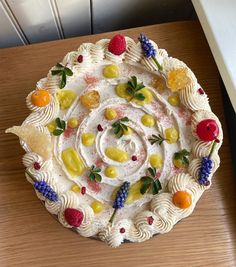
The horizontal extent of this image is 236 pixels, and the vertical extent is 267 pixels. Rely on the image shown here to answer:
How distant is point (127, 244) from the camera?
1.05m

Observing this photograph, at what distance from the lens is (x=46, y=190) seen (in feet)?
3.15

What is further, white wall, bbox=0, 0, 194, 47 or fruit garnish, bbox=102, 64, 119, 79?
white wall, bbox=0, 0, 194, 47

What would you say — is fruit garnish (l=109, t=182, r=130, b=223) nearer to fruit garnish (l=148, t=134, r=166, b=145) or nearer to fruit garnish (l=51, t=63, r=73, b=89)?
fruit garnish (l=148, t=134, r=166, b=145)

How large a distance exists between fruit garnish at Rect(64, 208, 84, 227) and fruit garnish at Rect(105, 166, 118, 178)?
106 millimetres

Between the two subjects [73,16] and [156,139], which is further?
[73,16]

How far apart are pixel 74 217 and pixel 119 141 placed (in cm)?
20

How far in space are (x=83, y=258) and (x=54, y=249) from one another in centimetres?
7

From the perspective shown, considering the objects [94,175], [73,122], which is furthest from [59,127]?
[94,175]

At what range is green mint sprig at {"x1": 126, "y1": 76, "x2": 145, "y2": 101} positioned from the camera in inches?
39.9

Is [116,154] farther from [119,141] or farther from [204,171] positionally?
[204,171]

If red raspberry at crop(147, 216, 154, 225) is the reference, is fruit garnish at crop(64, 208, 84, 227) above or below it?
above

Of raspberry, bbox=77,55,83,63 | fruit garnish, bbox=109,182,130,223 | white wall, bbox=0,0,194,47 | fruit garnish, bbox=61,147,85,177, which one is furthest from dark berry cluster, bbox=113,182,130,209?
white wall, bbox=0,0,194,47

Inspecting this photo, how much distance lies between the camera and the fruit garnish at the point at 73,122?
1008 mm

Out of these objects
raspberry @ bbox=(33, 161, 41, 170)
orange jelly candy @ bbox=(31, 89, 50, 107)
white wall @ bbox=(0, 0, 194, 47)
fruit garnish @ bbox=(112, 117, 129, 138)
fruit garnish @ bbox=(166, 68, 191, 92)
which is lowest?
fruit garnish @ bbox=(112, 117, 129, 138)
